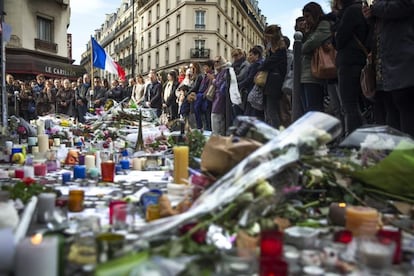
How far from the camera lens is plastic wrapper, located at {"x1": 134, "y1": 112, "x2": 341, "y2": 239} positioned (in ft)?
5.14

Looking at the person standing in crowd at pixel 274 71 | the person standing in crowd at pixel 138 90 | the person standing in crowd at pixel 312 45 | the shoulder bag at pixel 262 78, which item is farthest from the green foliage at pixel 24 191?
the person standing in crowd at pixel 138 90

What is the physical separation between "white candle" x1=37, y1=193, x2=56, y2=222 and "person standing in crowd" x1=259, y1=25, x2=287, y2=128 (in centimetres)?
358

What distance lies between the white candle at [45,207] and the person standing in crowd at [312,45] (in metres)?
3.23

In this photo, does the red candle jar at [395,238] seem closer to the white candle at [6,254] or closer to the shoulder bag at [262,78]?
the white candle at [6,254]

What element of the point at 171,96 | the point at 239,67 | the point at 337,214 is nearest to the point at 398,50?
the point at 337,214

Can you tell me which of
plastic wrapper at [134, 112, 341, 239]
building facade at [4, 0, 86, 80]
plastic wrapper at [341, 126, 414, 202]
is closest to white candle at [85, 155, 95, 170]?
plastic wrapper at [134, 112, 341, 239]

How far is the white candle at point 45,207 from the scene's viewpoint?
1712mm

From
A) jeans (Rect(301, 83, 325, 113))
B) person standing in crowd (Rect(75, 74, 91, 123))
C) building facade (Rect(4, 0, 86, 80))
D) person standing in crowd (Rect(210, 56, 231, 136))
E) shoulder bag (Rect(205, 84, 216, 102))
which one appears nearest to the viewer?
jeans (Rect(301, 83, 325, 113))

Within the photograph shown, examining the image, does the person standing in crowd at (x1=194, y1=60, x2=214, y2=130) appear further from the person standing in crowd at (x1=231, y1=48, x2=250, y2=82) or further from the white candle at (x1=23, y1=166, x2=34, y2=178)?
the white candle at (x1=23, y1=166, x2=34, y2=178)

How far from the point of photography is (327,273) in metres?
1.27

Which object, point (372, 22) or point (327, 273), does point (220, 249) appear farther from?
point (372, 22)

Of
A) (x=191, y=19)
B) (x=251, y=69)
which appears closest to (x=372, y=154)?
(x=251, y=69)

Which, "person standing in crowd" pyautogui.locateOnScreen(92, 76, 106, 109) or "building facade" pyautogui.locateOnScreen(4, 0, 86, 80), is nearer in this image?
"person standing in crowd" pyautogui.locateOnScreen(92, 76, 106, 109)

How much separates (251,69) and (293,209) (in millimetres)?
4504
